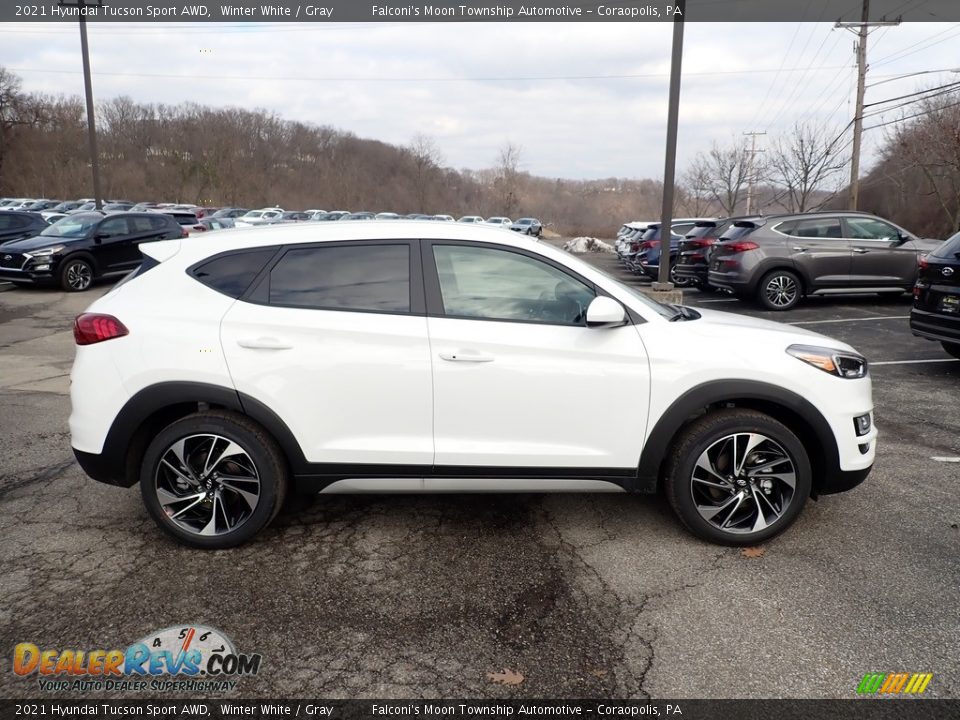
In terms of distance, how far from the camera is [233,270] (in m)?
3.59

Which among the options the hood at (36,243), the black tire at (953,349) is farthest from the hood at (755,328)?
the hood at (36,243)

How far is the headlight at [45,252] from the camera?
1434 centimetres

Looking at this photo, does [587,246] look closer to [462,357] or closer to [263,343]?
[462,357]

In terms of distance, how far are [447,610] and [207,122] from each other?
116 metres

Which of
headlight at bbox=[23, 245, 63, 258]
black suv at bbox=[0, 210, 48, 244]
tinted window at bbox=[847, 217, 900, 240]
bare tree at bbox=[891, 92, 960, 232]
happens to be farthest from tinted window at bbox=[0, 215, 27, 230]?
bare tree at bbox=[891, 92, 960, 232]

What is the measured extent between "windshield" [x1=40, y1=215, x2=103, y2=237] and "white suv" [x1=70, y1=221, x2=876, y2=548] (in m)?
14.1

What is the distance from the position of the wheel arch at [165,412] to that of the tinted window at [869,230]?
40.2 feet

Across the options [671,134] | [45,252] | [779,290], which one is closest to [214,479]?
[671,134]

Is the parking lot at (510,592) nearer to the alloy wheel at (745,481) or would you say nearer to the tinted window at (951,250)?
the alloy wheel at (745,481)

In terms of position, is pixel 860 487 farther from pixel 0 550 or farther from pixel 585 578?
pixel 0 550

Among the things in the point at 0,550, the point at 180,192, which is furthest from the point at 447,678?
the point at 180,192

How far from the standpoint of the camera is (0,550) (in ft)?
11.7

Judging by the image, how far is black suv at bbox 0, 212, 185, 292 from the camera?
47.3ft

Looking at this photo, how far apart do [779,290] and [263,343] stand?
441 inches
